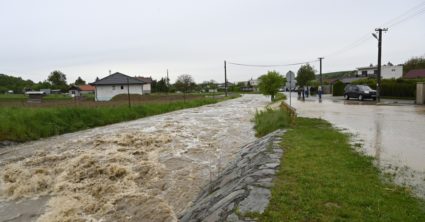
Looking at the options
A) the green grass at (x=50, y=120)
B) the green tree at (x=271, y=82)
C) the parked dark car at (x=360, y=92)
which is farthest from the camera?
the green tree at (x=271, y=82)

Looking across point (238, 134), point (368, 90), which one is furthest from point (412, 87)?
point (238, 134)

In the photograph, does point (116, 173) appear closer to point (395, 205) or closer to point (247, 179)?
point (247, 179)

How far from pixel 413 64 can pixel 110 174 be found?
7941 cm

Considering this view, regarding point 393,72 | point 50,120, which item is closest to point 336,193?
point 50,120

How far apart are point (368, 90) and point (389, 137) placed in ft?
77.0

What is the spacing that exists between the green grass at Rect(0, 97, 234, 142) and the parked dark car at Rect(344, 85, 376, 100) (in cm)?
2314

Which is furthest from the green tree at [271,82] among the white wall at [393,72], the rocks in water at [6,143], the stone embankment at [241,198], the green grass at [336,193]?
the white wall at [393,72]

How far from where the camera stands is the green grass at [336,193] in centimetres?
396

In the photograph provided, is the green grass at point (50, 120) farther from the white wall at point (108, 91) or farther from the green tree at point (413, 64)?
the green tree at point (413, 64)

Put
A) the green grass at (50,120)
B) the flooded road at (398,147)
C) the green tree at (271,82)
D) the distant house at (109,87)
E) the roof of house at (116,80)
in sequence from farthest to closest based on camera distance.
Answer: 1. the roof of house at (116,80)
2. the distant house at (109,87)
3. the green tree at (271,82)
4. the green grass at (50,120)
5. the flooded road at (398,147)

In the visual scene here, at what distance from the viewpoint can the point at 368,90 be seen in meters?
30.7

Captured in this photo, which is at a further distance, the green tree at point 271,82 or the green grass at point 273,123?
the green tree at point 271,82

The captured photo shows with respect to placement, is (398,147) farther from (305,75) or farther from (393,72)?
(393,72)

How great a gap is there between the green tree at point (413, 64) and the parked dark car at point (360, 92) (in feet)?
149
